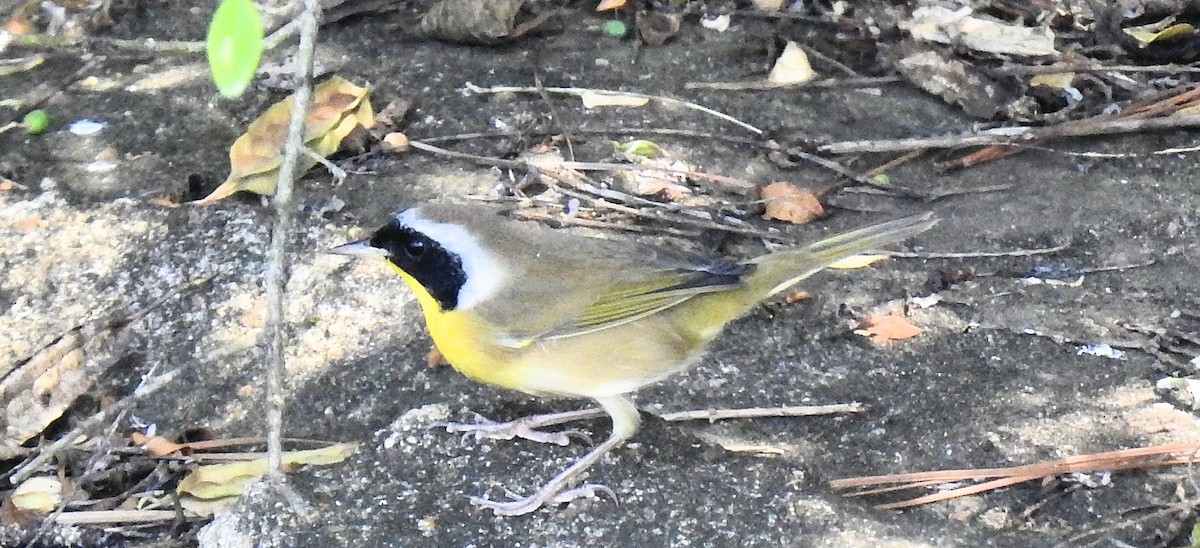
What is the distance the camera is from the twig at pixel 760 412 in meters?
3.68

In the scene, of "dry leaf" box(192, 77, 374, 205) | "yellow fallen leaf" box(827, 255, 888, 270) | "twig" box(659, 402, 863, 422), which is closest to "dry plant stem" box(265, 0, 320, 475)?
"twig" box(659, 402, 863, 422)

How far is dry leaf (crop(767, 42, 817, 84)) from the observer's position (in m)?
5.75

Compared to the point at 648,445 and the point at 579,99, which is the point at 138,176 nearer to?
the point at 579,99

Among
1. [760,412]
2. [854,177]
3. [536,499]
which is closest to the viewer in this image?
[536,499]

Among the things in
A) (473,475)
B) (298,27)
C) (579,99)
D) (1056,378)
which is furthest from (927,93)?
(298,27)

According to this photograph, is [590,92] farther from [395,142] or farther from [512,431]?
[512,431]

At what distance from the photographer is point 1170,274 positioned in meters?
4.29

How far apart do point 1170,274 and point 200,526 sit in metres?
3.29

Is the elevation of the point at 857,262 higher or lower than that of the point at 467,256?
lower

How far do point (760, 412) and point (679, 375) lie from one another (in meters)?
0.41

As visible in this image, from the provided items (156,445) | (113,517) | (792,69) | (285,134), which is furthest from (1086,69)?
(113,517)

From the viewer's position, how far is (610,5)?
6301mm

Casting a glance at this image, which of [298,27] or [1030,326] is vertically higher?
[298,27]

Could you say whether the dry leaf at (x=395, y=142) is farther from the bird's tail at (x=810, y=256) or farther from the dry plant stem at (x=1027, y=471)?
the dry plant stem at (x=1027, y=471)
